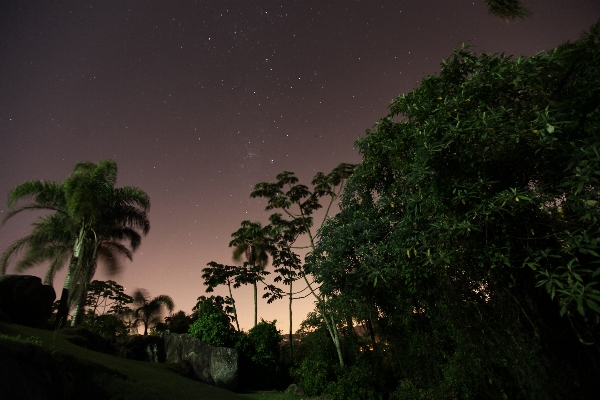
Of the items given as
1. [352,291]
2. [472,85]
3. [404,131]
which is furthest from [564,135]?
[352,291]

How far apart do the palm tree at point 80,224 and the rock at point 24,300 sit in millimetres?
3552

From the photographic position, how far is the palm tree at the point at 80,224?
1705cm

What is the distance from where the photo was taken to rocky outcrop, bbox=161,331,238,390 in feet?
48.4

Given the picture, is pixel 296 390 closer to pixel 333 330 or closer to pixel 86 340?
pixel 333 330

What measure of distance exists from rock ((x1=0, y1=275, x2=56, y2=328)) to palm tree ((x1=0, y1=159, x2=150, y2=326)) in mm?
3552

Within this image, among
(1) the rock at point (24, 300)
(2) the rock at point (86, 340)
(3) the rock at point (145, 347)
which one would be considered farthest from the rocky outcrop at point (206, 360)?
(1) the rock at point (24, 300)

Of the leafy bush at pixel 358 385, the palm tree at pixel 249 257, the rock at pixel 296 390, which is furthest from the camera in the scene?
the palm tree at pixel 249 257

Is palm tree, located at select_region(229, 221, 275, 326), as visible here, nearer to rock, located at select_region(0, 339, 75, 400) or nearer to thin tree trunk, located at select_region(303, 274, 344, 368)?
thin tree trunk, located at select_region(303, 274, 344, 368)

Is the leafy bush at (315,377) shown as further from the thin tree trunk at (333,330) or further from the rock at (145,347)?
the rock at (145,347)

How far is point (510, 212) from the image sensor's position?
15.2 ft

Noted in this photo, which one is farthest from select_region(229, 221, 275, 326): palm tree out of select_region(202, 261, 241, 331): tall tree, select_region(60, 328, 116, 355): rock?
select_region(60, 328, 116, 355): rock

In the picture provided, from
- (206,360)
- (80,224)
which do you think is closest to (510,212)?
(206,360)

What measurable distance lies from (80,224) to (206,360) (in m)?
11.1

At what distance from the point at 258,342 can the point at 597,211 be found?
17.1 metres
